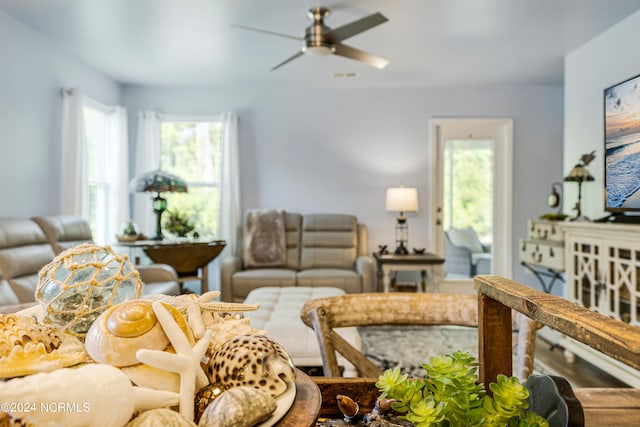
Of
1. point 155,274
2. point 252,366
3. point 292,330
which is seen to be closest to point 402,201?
point 155,274

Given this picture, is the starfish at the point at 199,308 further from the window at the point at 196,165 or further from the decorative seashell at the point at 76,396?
the window at the point at 196,165

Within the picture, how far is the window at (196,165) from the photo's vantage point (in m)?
5.23

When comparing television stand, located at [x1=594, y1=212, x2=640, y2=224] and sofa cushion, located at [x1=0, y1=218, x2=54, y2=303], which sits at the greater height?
television stand, located at [x1=594, y1=212, x2=640, y2=224]

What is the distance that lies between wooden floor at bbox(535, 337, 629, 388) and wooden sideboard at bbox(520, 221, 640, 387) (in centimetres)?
7

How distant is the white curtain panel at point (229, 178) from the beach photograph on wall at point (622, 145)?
3516 millimetres

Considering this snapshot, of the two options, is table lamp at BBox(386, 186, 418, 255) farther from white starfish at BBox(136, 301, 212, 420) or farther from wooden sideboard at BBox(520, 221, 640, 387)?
white starfish at BBox(136, 301, 212, 420)

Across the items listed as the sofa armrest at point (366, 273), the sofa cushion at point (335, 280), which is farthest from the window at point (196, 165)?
the sofa armrest at point (366, 273)

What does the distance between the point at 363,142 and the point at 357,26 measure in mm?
2526

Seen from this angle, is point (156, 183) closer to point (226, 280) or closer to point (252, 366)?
point (226, 280)

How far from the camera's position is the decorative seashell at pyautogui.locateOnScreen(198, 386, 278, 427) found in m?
0.40

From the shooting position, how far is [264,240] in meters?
4.75

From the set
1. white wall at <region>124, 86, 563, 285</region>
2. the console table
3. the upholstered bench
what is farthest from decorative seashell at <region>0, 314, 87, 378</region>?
white wall at <region>124, 86, 563, 285</region>

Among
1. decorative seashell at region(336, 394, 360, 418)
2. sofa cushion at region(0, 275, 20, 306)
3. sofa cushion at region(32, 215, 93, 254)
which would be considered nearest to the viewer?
decorative seashell at region(336, 394, 360, 418)

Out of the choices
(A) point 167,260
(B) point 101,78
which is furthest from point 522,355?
(B) point 101,78
